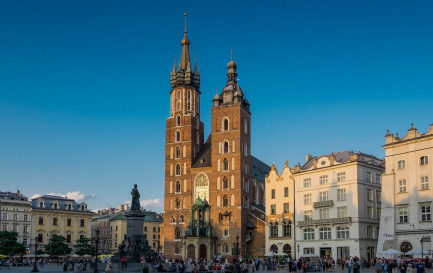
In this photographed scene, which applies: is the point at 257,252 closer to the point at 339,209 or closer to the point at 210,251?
the point at 210,251

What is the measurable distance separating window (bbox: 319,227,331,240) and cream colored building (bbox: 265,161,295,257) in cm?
625

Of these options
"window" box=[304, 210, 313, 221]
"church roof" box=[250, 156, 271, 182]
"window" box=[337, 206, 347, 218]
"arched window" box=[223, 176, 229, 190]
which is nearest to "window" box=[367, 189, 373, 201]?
"window" box=[337, 206, 347, 218]

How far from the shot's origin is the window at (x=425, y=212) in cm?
5238

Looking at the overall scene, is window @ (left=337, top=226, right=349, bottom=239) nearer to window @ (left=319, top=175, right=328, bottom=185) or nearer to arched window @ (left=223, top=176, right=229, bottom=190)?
window @ (left=319, top=175, right=328, bottom=185)

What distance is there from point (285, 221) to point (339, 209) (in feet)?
35.7

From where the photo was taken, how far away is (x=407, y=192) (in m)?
54.5

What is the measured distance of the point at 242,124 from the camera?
89.9 meters

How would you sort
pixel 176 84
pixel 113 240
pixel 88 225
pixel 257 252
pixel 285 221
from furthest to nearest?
1. pixel 113 240
2. pixel 88 225
3. pixel 176 84
4. pixel 257 252
5. pixel 285 221

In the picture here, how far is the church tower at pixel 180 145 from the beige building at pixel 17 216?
29.2 metres

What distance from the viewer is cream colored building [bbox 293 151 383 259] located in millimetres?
63250

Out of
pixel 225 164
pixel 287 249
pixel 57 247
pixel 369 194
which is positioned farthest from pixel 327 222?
pixel 57 247

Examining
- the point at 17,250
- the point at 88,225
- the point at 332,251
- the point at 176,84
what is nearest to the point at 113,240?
the point at 88,225

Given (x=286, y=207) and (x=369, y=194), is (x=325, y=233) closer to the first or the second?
(x=369, y=194)

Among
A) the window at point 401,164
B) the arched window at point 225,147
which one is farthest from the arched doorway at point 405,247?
the arched window at point 225,147
